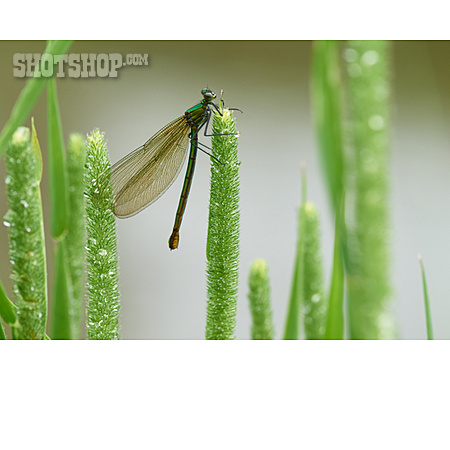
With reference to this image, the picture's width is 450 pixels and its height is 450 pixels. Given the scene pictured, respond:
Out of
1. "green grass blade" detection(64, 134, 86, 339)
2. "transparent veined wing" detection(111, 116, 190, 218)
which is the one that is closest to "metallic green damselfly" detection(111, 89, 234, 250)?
"transparent veined wing" detection(111, 116, 190, 218)

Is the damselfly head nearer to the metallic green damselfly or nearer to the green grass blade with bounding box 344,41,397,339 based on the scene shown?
the metallic green damselfly

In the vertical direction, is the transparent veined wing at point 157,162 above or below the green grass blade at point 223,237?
above

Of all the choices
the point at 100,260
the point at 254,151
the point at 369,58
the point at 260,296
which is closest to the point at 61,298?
the point at 100,260

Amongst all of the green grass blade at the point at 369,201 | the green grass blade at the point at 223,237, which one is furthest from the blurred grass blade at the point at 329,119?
the green grass blade at the point at 223,237

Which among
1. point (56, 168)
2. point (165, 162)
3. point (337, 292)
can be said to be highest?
point (165, 162)

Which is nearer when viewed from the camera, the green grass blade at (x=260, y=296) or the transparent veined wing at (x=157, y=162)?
the green grass blade at (x=260, y=296)

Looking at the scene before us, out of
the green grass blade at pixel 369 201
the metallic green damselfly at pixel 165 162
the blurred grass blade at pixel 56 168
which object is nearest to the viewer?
the green grass blade at pixel 369 201

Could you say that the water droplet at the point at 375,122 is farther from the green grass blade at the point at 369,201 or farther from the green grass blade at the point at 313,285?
the green grass blade at the point at 313,285

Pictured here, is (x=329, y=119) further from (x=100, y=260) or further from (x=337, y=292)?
(x=100, y=260)
